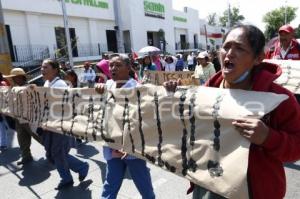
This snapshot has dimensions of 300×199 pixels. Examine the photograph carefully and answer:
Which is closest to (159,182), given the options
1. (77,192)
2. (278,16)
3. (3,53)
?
(77,192)

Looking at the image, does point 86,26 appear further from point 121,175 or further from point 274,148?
point 274,148

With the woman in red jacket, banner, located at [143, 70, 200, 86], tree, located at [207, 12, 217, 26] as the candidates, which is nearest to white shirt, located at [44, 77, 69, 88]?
the woman in red jacket

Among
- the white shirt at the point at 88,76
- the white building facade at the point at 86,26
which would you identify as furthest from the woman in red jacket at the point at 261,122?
the white building facade at the point at 86,26

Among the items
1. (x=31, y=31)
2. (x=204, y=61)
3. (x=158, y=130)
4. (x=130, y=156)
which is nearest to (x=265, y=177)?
(x=158, y=130)

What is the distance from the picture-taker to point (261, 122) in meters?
1.71

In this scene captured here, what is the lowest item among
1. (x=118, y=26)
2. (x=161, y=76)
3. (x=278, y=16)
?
(x=161, y=76)

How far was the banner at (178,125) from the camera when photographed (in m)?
1.93

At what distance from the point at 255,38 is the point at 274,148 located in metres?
0.62

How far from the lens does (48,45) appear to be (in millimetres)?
21375

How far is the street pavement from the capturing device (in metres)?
4.19

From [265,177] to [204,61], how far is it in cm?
548

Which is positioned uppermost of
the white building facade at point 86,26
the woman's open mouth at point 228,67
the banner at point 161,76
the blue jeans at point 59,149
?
the white building facade at point 86,26

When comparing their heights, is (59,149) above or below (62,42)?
below

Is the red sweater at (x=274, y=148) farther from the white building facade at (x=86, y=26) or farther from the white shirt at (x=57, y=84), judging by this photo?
the white building facade at (x=86, y=26)
